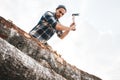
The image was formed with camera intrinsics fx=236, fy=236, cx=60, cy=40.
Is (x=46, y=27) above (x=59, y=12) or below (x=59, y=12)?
below

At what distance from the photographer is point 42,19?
5730mm

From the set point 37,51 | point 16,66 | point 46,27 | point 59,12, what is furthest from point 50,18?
point 16,66

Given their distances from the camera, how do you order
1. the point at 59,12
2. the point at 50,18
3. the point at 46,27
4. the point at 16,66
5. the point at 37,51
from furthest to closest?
the point at 59,12, the point at 46,27, the point at 50,18, the point at 37,51, the point at 16,66

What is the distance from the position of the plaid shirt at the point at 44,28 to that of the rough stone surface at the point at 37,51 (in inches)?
51.6

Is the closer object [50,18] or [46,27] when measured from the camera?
[50,18]

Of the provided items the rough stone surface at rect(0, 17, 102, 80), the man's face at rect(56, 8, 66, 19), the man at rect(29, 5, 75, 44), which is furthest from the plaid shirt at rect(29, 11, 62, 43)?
the rough stone surface at rect(0, 17, 102, 80)

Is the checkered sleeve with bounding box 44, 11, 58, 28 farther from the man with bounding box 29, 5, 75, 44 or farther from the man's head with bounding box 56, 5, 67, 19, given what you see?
the man's head with bounding box 56, 5, 67, 19

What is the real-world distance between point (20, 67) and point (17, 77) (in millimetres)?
155

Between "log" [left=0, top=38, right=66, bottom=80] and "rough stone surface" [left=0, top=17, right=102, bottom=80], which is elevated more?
"rough stone surface" [left=0, top=17, right=102, bottom=80]

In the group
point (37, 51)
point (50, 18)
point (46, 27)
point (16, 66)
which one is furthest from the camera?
point (46, 27)

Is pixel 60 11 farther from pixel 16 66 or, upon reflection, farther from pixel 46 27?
pixel 16 66

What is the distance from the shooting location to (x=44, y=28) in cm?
573

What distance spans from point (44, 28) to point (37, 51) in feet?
6.17

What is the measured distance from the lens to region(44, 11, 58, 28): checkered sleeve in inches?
216
